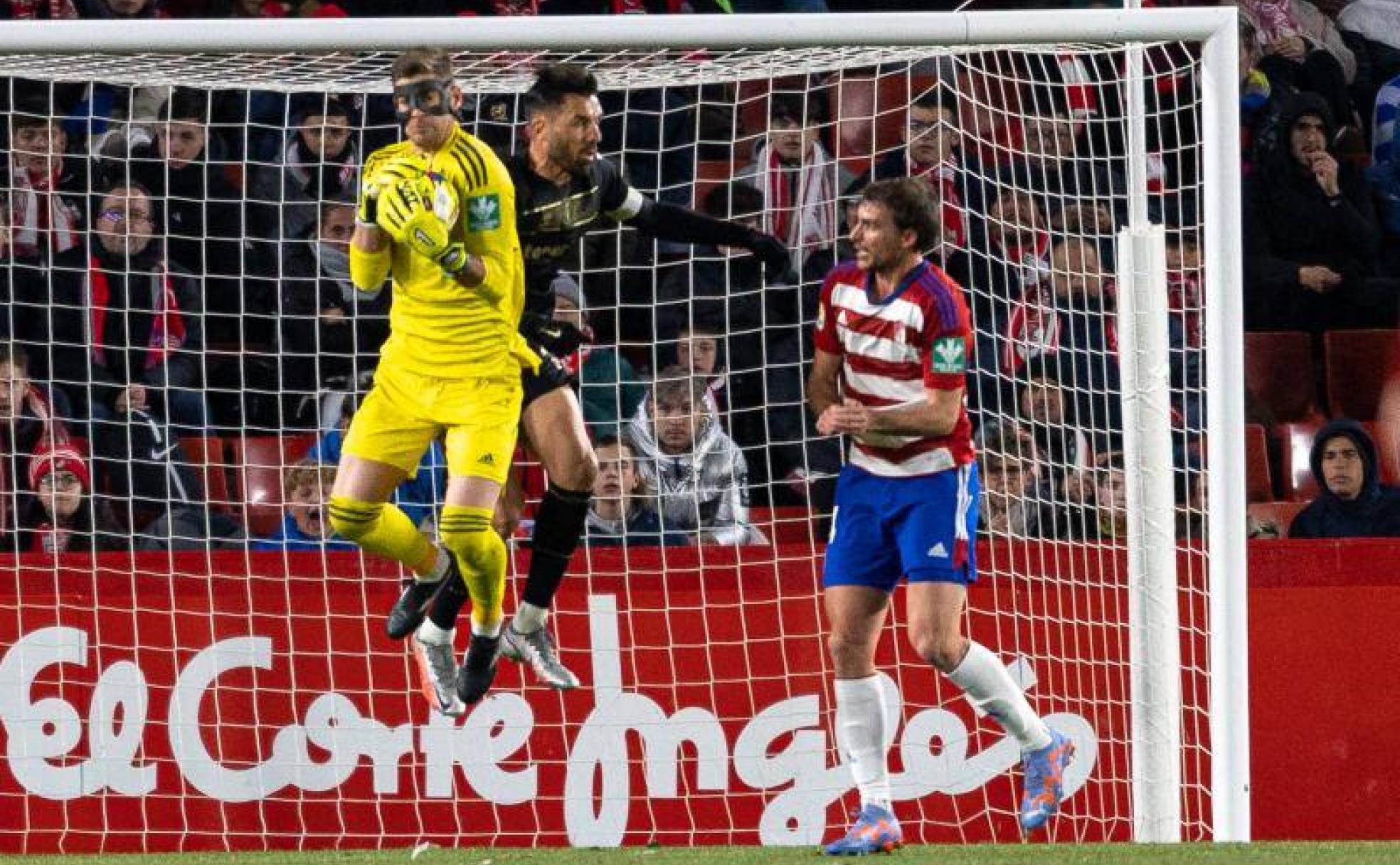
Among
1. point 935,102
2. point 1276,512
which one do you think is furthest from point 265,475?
point 1276,512

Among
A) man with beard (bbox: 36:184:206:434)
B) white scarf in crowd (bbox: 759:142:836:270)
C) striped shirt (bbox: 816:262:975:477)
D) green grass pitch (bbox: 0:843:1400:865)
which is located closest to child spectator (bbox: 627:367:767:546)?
white scarf in crowd (bbox: 759:142:836:270)

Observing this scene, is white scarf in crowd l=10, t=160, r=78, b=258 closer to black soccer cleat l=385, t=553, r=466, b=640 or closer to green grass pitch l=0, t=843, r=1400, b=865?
black soccer cleat l=385, t=553, r=466, b=640

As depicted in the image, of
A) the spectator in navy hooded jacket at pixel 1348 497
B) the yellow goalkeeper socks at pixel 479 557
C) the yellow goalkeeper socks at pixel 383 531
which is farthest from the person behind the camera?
the spectator in navy hooded jacket at pixel 1348 497

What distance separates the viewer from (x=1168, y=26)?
7.16 metres

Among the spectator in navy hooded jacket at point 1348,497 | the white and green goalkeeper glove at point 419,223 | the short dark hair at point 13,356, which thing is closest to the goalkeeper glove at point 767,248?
the white and green goalkeeper glove at point 419,223

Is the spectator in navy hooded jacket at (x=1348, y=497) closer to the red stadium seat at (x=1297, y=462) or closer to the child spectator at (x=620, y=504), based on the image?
the red stadium seat at (x=1297, y=462)

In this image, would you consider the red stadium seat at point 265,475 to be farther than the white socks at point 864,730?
Yes

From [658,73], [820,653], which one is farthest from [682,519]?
[658,73]

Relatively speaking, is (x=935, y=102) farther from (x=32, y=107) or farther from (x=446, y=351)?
(x=32, y=107)

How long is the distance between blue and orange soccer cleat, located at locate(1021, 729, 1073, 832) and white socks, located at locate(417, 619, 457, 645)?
1.78m

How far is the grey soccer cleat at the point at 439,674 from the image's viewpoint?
7.02 meters

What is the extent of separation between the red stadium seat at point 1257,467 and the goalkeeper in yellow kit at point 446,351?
3.98 m

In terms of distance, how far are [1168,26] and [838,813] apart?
2933 millimetres

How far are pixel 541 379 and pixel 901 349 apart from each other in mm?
1202
